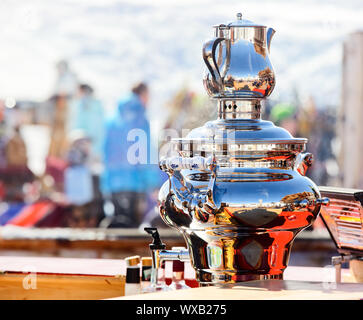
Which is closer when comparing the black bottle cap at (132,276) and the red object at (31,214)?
the black bottle cap at (132,276)

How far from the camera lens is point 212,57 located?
1840mm

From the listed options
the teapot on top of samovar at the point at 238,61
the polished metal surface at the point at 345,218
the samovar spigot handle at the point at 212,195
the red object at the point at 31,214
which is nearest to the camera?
the samovar spigot handle at the point at 212,195

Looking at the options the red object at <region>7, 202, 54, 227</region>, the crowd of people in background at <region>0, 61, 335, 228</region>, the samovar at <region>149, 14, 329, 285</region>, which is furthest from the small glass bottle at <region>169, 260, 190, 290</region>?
the red object at <region>7, 202, 54, 227</region>

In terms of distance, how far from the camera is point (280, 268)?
6.00ft

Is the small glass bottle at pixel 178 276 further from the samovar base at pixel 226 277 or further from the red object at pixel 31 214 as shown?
the red object at pixel 31 214

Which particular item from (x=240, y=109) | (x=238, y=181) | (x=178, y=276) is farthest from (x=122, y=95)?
(x=238, y=181)

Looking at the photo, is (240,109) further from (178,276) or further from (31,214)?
(31,214)

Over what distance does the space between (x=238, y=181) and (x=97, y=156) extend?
191 inches

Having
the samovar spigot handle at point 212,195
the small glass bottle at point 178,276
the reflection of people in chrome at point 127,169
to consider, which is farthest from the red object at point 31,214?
the samovar spigot handle at point 212,195

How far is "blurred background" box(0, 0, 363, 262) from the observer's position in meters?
6.09

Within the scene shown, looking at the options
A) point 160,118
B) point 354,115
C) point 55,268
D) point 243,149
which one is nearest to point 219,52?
point 243,149

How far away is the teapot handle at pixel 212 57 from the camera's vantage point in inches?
72.1

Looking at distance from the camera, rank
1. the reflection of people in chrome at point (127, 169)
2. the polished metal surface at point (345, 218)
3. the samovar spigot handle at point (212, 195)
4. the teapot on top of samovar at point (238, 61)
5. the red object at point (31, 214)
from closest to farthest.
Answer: the samovar spigot handle at point (212, 195) < the teapot on top of samovar at point (238, 61) < the polished metal surface at point (345, 218) < the reflection of people in chrome at point (127, 169) < the red object at point (31, 214)

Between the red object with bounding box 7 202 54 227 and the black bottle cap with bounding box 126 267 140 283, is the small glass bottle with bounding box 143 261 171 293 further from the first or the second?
the red object with bounding box 7 202 54 227
